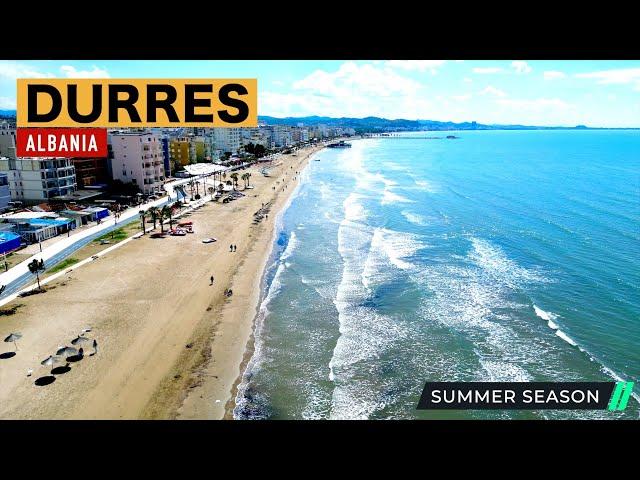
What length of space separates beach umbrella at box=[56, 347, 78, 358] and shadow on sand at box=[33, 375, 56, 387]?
0.59m

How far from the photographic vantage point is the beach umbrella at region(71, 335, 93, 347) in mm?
12301

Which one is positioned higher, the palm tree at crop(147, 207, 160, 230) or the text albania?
the text albania

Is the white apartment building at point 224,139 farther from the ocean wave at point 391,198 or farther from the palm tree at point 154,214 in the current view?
the palm tree at point 154,214

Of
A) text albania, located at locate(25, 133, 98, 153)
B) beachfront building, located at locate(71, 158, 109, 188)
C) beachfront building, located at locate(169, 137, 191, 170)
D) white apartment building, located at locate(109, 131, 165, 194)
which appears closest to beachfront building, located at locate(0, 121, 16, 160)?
beachfront building, located at locate(71, 158, 109, 188)

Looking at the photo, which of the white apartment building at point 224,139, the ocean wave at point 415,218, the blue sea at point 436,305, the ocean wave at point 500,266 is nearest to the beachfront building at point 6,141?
the blue sea at point 436,305

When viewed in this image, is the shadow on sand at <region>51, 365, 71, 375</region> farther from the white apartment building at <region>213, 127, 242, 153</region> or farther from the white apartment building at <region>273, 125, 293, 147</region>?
the white apartment building at <region>273, 125, 293, 147</region>

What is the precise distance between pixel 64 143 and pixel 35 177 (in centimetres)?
2718

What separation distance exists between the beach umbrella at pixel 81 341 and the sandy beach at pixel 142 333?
307mm
